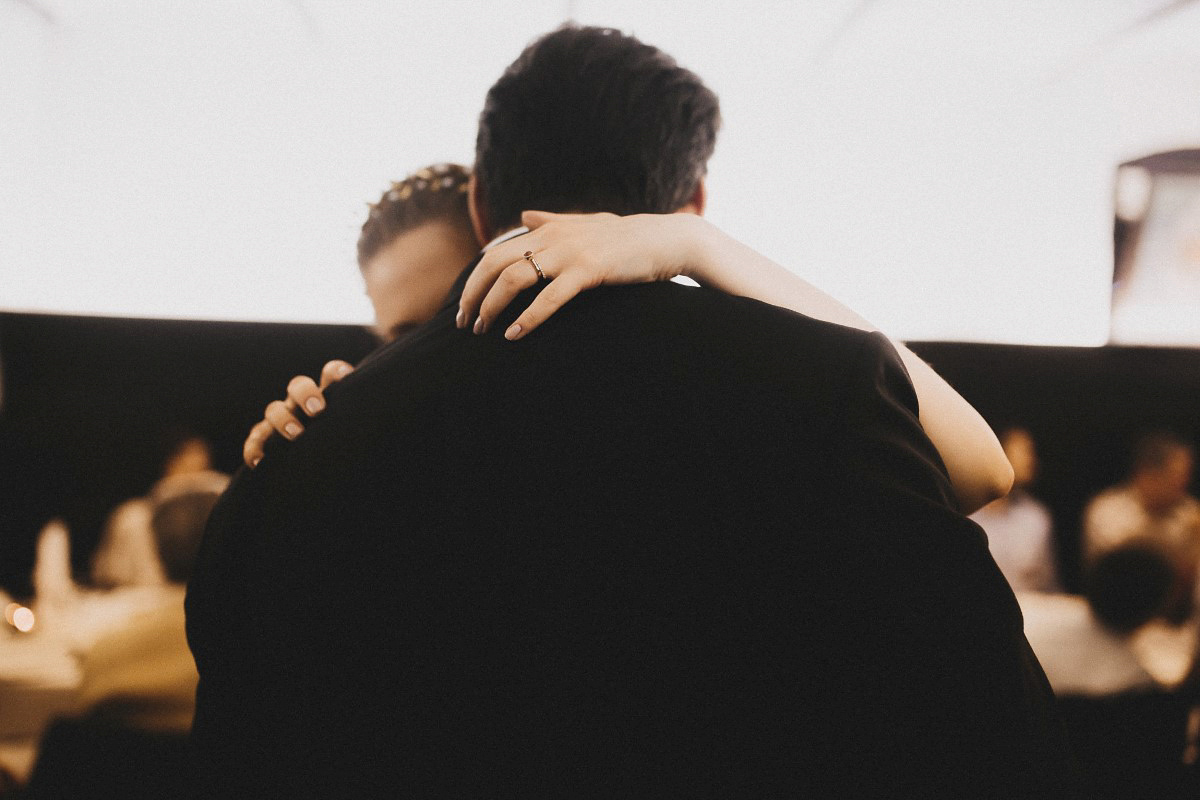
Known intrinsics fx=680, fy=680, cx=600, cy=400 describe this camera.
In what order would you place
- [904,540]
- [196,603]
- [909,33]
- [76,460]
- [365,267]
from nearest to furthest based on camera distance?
[904,540], [196,603], [365,267], [76,460], [909,33]

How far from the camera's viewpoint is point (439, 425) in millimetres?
536

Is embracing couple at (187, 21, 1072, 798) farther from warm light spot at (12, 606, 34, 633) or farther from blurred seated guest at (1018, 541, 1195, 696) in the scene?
blurred seated guest at (1018, 541, 1195, 696)

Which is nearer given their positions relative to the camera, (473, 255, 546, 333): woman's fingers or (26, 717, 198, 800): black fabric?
(473, 255, 546, 333): woman's fingers

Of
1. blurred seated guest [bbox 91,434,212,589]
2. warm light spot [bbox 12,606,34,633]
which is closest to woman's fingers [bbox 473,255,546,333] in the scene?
blurred seated guest [bbox 91,434,212,589]

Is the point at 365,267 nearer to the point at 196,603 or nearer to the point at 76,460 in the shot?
the point at 196,603

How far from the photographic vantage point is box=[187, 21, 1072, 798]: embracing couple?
505mm

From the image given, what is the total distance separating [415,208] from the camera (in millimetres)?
1321

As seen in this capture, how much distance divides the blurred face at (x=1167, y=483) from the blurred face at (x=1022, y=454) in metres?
0.52

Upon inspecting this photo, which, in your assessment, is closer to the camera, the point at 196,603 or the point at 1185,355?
the point at 196,603

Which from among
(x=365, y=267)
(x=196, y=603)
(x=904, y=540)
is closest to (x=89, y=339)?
(x=365, y=267)

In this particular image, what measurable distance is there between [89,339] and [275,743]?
299 centimetres

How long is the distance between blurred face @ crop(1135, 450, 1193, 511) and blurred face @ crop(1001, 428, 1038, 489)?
1.71ft

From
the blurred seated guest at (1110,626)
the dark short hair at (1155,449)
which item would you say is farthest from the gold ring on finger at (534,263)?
the dark short hair at (1155,449)

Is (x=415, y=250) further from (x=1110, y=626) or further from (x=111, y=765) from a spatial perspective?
(x=1110, y=626)
